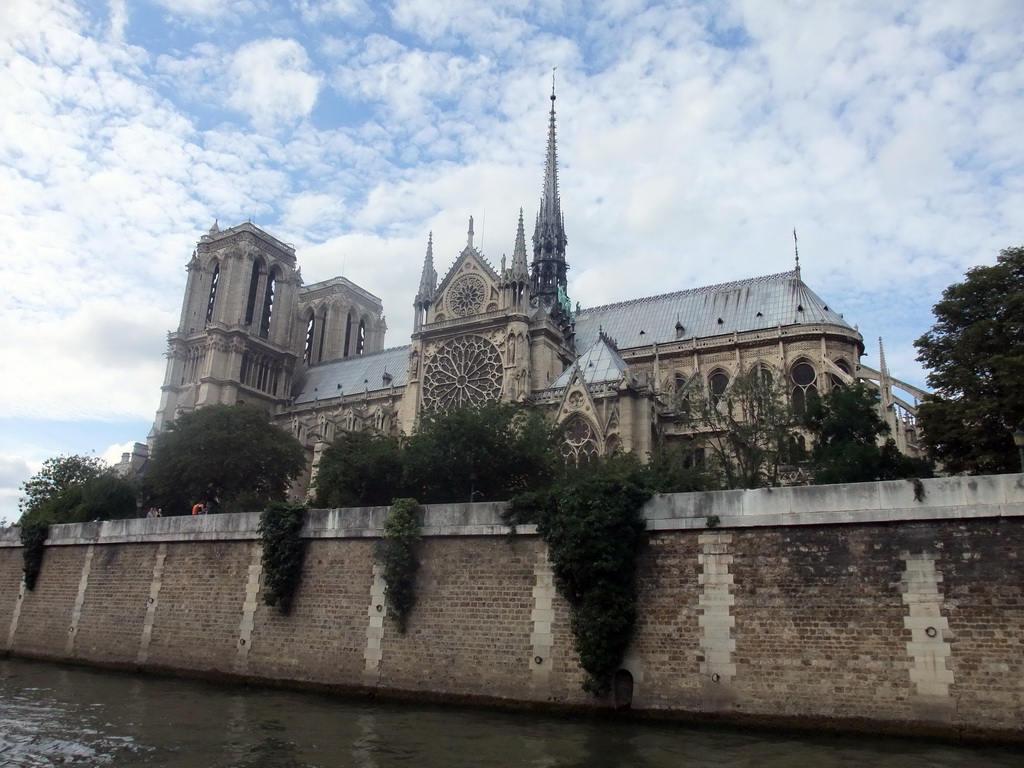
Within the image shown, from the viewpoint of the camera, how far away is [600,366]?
3844 centimetres

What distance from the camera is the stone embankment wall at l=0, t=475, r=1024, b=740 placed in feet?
46.5

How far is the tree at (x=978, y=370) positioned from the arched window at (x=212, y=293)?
169ft

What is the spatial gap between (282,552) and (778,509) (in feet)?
38.6

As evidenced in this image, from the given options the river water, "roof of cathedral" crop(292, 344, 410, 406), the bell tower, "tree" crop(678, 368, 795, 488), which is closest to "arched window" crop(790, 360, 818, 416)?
"tree" crop(678, 368, 795, 488)

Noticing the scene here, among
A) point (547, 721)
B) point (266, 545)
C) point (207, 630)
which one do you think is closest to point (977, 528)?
point (547, 721)

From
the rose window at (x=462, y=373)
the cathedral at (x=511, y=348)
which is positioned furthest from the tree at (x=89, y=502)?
the rose window at (x=462, y=373)

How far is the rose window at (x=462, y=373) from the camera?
4444 cm

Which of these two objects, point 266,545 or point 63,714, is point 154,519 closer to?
point 266,545

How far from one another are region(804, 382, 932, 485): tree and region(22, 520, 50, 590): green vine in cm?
2392

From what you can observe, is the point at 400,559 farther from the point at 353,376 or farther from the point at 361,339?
the point at 361,339

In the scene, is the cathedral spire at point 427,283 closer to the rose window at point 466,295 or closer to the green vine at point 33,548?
the rose window at point 466,295

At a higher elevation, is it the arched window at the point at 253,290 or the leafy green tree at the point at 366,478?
the arched window at the point at 253,290

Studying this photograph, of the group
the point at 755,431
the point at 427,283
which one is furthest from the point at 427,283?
the point at 755,431

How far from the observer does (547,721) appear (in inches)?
636
